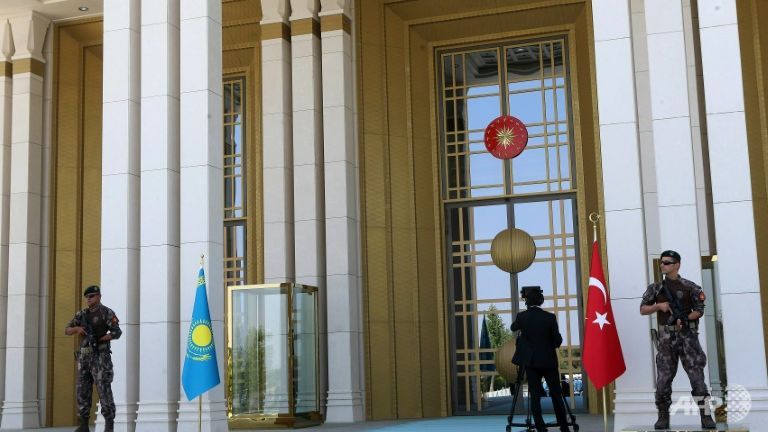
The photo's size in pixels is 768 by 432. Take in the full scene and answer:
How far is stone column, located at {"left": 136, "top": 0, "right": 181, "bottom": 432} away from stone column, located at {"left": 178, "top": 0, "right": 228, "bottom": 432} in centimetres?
23

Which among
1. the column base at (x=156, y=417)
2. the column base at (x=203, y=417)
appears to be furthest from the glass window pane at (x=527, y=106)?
the column base at (x=156, y=417)

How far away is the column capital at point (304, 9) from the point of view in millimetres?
19578

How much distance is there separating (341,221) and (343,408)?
3.79m

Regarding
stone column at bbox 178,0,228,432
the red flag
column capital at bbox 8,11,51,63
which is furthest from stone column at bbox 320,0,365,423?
the red flag

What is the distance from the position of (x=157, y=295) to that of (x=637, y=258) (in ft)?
22.8

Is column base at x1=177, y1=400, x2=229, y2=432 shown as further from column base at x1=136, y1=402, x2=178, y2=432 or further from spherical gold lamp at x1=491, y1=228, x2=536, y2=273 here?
spherical gold lamp at x1=491, y1=228, x2=536, y2=273

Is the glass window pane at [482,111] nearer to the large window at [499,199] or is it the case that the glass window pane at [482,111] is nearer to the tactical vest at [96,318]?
the large window at [499,199]

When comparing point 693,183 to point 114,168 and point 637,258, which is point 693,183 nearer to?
point 637,258

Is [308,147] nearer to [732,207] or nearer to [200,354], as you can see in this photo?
[200,354]

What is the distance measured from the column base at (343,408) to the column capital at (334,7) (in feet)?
26.2

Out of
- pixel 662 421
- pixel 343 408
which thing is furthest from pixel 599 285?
pixel 343 408

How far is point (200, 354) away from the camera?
41.5 ft

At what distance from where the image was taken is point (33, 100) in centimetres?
2155

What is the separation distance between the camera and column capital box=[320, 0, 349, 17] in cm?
1953
